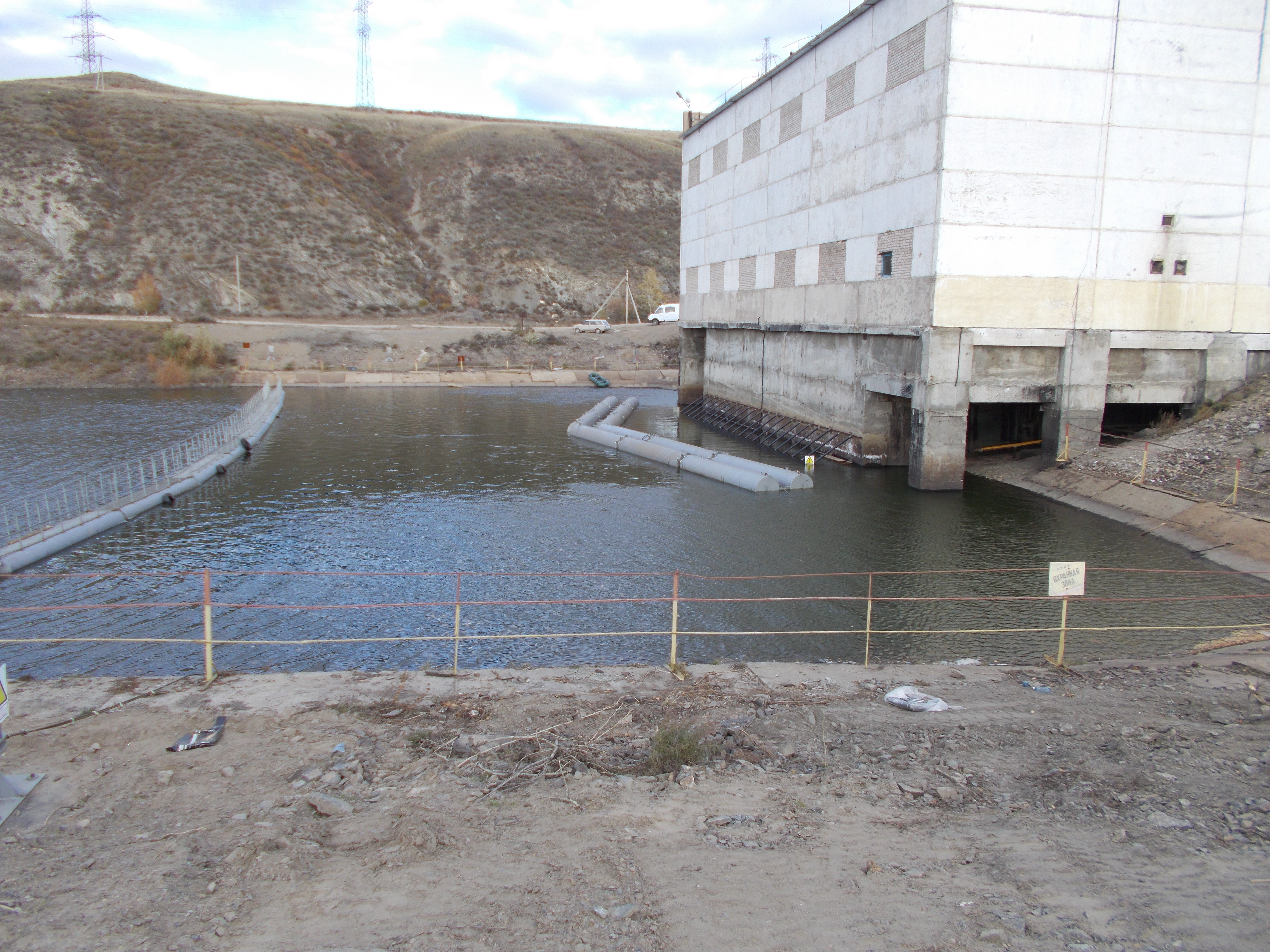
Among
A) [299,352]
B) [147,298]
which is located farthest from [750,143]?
[147,298]

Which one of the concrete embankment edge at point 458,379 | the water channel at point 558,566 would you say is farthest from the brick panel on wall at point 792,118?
the concrete embankment edge at point 458,379

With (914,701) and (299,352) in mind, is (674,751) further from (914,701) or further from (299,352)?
(299,352)

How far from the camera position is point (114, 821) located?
7.30 m

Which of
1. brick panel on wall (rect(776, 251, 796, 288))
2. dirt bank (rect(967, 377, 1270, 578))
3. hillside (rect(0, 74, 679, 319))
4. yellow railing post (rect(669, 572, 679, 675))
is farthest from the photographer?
hillside (rect(0, 74, 679, 319))

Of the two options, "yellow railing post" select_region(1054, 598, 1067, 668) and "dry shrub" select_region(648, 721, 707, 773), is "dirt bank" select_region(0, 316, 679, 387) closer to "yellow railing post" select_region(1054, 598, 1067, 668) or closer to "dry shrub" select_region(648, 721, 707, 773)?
"yellow railing post" select_region(1054, 598, 1067, 668)

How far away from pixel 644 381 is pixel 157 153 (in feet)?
199

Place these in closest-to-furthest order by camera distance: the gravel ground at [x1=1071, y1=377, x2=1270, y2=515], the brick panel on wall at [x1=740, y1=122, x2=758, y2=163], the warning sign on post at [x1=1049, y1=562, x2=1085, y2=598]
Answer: the warning sign on post at [x1=1049, y1=562, x2=1085, y2=598]
the gravel ground at [x1=1071, y1=377, x2=1270, y2=515]
the brick panel on wall at [x1=740, y1=122, x2=758, y2=163]

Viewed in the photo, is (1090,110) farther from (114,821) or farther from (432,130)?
(432,130)

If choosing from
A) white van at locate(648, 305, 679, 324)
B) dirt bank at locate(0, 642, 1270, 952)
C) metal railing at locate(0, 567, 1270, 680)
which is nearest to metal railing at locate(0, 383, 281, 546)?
metal railing at locate(0, 567, 1270, 680)

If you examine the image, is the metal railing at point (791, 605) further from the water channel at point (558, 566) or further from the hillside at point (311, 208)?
the hillside at point (311, 208)

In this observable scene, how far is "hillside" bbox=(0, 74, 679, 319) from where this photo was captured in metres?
76.4

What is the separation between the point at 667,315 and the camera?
76.1 m

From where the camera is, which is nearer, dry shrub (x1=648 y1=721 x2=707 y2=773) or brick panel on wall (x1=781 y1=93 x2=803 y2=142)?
dry shrub (x1=648 y1=721 x2=707 y2=773)

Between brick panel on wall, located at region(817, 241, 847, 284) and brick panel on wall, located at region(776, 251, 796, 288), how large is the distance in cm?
244
